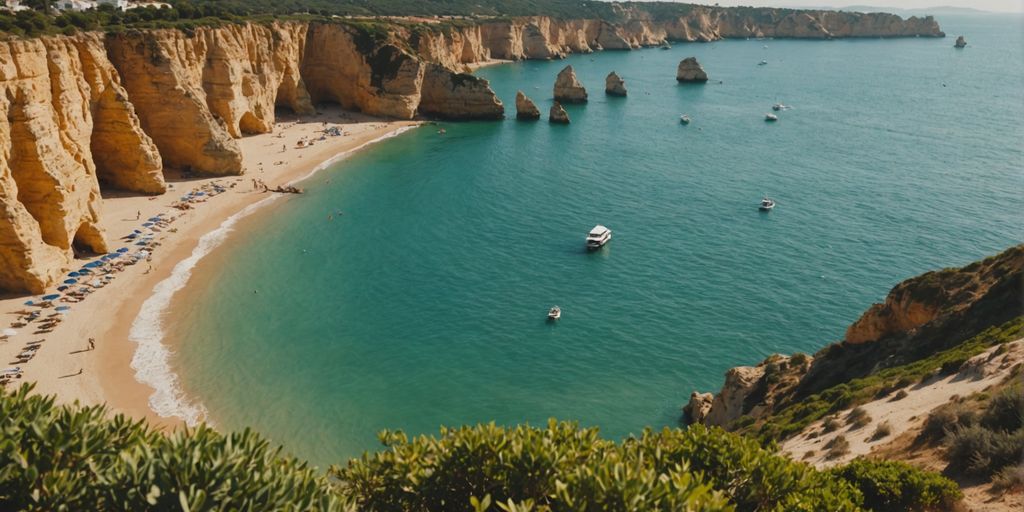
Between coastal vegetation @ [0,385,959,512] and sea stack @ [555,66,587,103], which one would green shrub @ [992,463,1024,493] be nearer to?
coastal vegetation @ [0,385,959,512]

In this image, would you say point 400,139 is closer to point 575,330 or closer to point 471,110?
point 471,110

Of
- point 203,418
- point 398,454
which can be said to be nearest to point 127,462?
point 398,454

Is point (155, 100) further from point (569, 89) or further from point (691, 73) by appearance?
point (691, 73)

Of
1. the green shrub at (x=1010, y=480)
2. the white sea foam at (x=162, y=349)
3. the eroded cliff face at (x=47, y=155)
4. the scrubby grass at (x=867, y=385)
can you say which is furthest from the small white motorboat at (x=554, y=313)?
the eroded cliff face at (x=47, y=155)

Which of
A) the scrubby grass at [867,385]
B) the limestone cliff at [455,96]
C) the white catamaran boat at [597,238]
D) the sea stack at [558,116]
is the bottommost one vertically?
the white catamaran boat at [597,238]

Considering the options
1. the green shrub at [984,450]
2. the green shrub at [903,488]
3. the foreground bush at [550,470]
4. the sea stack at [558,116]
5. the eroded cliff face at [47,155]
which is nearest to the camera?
the green shrub at [903,488]

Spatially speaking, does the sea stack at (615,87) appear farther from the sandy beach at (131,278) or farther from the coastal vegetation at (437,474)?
the coastal vegetation at (437,474)
